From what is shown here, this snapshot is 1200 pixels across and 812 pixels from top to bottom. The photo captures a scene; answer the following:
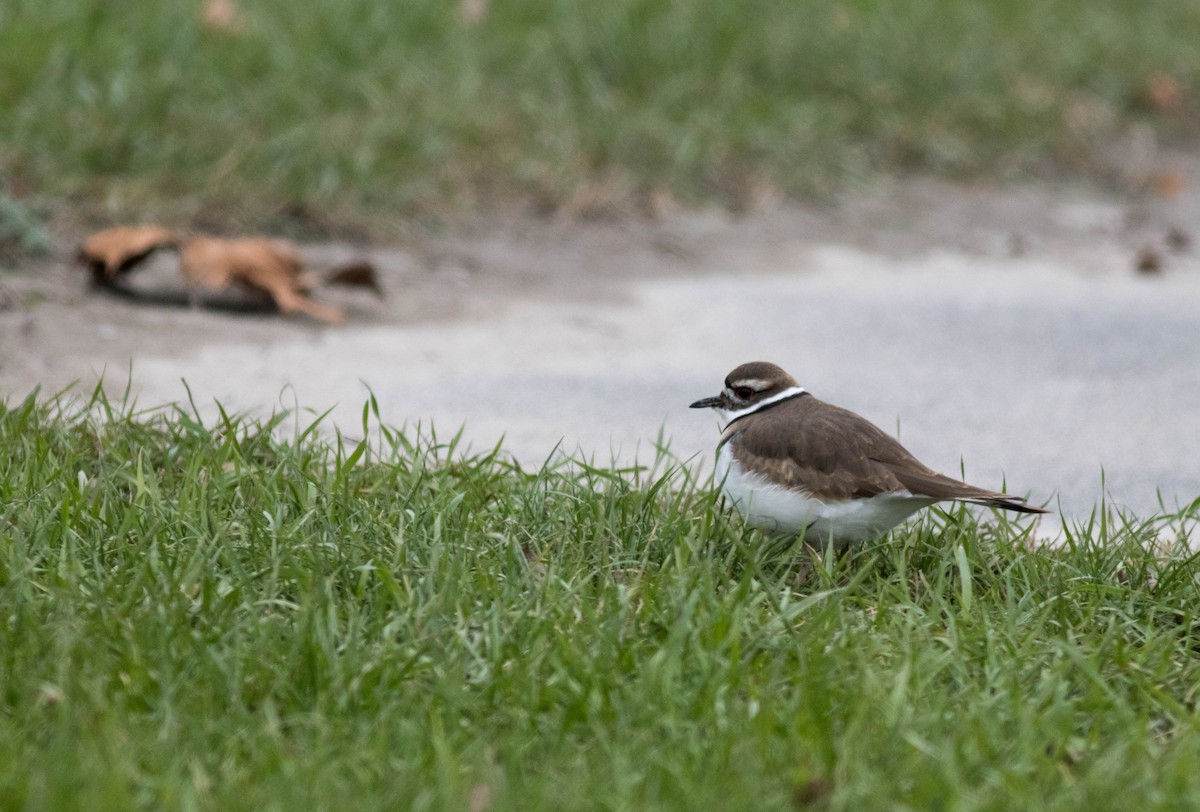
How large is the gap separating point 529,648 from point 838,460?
1153 millimetres

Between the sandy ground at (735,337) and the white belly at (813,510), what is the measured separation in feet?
2.11

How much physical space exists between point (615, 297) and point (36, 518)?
3607 mm

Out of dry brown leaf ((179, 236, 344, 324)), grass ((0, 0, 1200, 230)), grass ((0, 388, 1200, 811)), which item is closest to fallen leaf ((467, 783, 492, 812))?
grass ((0, 388, 1200, 811))

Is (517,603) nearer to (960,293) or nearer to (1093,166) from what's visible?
(960,293)

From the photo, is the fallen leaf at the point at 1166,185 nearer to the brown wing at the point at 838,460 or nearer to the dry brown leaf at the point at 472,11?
the dry brown leaf at the point at 472,11

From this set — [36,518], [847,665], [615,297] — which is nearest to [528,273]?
[615,297]

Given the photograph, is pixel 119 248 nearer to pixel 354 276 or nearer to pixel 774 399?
pixel 354 276

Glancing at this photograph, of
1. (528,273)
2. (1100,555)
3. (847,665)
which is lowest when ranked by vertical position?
(847,665)

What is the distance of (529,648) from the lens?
379 cm

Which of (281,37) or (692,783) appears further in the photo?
(281,37)

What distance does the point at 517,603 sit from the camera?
400 cm

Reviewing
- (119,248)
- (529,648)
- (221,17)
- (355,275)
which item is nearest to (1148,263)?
(355,275)

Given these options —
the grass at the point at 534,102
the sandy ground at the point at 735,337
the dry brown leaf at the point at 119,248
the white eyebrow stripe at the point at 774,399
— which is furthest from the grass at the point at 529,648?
the grass at the point at 534,102

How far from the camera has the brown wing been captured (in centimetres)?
434
